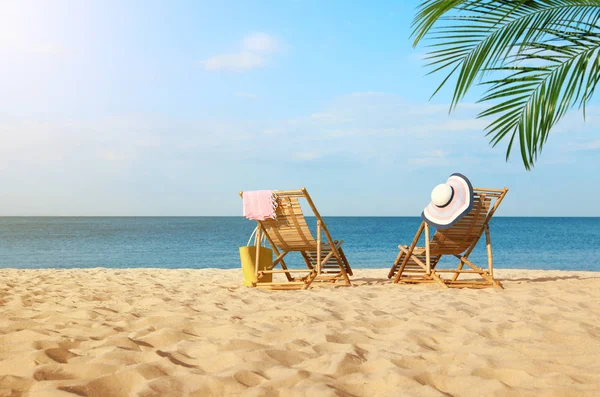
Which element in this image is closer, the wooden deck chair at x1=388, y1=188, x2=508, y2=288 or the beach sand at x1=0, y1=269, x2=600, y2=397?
the beach sand at x1=0, y1=269, x2=600, y2=397

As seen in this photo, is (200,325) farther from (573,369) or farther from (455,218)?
(455,218)

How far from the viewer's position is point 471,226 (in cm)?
613

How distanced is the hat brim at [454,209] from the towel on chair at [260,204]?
1.62 m

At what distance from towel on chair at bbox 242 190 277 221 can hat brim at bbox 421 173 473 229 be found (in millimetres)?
1618

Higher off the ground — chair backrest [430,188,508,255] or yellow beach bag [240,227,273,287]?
chair backrest [430,188,508,255]

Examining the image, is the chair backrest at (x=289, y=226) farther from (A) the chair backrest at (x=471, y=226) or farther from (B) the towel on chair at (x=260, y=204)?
(A) the chair backrest at (x=471, y=226)

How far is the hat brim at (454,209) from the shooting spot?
5.79 metres

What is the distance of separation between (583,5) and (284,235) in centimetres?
391

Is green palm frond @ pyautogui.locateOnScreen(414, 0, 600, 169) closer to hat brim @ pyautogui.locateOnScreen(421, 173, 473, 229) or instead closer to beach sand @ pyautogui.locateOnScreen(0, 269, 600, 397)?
beach sand @ pyautogui.locateOnScreen(0, 269, 600, 397)

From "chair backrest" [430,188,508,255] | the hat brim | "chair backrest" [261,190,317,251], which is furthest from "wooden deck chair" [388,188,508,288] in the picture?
"chair backrest" [261,190,317,251]

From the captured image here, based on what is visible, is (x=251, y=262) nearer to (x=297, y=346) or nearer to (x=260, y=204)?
(x=260, y=204)

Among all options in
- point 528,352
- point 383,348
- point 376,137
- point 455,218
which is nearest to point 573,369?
point 528,352

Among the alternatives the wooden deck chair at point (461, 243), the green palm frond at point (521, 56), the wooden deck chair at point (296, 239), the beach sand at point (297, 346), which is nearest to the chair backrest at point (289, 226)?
the wooden deck chair at point (296, 239)

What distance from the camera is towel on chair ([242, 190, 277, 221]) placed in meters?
6.01
